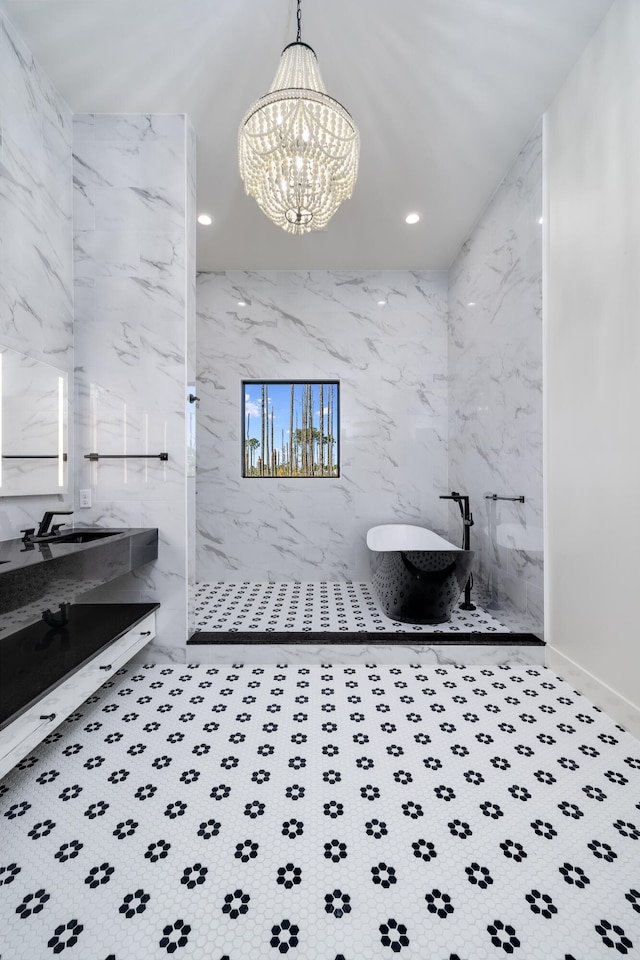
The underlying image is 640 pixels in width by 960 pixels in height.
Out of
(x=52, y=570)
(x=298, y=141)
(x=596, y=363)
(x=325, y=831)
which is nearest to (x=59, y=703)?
(x=52, y=570)

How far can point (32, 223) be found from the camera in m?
2.14

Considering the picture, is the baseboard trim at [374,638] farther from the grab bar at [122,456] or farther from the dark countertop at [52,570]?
the grab bar at [122,456]

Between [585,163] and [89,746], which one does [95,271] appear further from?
[585,163]

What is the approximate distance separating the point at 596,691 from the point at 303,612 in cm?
188

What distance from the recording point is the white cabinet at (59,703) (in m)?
1.36

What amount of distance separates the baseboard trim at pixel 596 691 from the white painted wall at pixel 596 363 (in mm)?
11

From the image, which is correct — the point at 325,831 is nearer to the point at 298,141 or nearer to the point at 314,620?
the point at 314,620

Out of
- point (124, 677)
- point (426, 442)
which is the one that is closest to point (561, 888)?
point (124, 677)

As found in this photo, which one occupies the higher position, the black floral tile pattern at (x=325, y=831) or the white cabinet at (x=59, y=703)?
the white cabinet at (x=59, y=703)

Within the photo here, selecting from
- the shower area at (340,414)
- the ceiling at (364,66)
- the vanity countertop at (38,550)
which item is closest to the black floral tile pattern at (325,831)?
the vanity countertop at (38,550)

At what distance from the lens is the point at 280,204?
6.73 ft

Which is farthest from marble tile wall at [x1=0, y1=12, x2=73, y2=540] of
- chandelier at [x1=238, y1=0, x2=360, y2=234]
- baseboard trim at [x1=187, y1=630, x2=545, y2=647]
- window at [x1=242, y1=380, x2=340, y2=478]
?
window at [x1=242, y1=380, x2=340, y2=478]

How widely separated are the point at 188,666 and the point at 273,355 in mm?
2968

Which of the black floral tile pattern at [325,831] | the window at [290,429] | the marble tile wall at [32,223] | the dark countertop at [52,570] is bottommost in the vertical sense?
the black floral tile pattern at [325,831]
